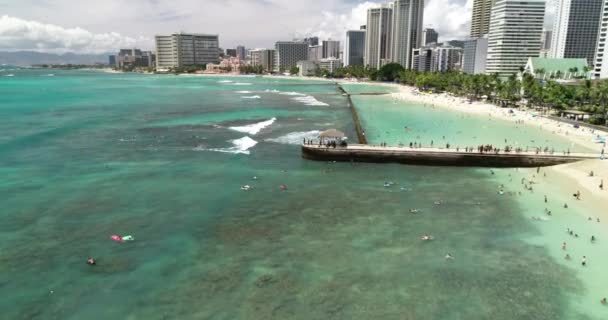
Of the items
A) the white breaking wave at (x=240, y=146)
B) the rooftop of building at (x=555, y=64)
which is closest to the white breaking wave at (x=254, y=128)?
the white breaking wave at (x=240, y=146)

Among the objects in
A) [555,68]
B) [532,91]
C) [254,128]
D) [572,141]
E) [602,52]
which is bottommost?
[254,128]

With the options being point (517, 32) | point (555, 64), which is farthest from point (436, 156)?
point (517, 32)

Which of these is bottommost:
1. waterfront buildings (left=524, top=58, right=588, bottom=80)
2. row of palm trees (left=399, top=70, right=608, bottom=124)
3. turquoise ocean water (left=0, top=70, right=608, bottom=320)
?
turquoise ocean water (left=0, top=70, right=608, bottom=320)

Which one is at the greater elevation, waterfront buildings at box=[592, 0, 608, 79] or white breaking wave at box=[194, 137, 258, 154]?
waterfront buildings at box=[592, 0, 608, 79]

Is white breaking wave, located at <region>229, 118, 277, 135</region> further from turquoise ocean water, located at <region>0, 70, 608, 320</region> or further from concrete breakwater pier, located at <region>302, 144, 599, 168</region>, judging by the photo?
concrete breakwater pier, located at <region>302, 144, 599, 168</region>

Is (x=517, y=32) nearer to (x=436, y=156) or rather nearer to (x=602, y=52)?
(x=602, y=52)

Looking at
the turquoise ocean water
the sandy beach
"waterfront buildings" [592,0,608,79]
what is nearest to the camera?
the turquoise ocean water

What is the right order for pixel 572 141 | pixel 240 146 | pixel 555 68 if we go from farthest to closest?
1. pixel 555 68
2. pixel 572 141
3. pixel 240 146

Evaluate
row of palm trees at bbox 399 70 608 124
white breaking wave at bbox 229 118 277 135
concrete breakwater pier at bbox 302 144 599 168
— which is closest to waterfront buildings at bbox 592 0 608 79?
row of palm trees at bbox 399 70 608 124
